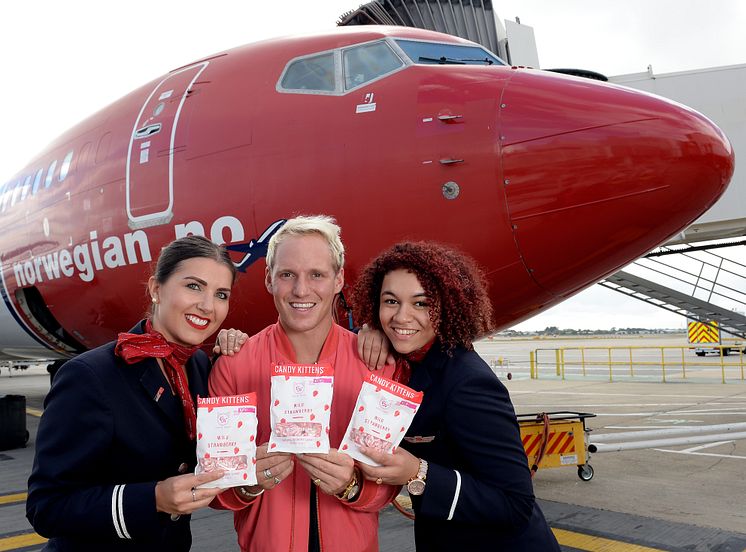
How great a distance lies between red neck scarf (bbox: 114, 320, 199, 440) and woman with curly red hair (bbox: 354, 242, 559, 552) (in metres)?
0.69

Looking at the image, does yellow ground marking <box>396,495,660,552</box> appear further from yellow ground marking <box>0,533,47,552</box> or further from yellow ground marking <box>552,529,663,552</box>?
yellow ground marking <box>0,533,47,552</box>

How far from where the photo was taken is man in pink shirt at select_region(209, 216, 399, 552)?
1.95 m

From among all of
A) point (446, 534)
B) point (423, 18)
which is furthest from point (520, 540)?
point (423, 18)

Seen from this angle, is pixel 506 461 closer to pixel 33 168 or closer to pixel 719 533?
pixel 719 533

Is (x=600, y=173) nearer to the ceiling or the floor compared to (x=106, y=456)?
nearer to the ceiling

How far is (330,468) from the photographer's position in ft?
5.65

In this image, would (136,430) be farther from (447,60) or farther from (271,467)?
(447,60)

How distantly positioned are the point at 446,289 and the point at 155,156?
13.5 ft

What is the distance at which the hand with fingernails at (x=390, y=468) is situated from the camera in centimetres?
174

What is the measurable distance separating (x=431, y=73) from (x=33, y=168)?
5.68 metres

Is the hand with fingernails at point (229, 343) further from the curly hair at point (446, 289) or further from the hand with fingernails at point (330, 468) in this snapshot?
the hand with fingernails at point (330, 468)

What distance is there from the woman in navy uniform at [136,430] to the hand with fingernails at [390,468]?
1.44ft

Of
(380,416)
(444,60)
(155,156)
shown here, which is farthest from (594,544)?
(155,156)

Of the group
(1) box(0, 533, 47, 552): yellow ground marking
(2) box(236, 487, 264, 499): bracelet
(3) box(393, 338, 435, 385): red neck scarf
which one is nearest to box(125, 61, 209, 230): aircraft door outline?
(1) box(0, 533, 47, 552): yellow ground marking
